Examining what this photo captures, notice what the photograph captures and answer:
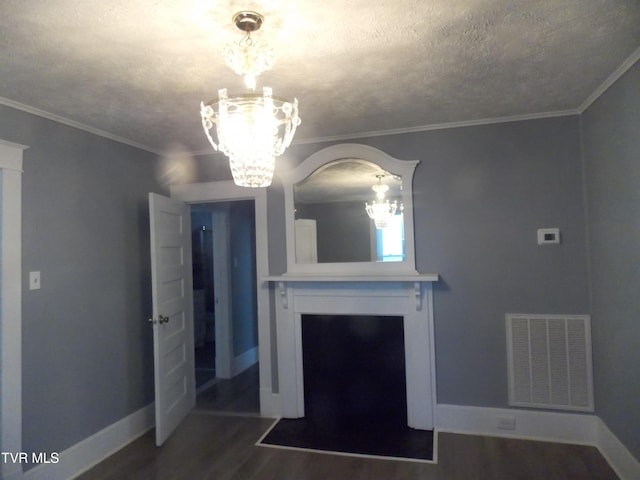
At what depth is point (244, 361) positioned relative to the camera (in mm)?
4844

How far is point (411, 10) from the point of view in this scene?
1535mm

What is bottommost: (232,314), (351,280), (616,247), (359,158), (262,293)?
(232,314)

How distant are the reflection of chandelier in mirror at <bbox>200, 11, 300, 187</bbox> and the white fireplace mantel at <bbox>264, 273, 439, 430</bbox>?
1.82 metres

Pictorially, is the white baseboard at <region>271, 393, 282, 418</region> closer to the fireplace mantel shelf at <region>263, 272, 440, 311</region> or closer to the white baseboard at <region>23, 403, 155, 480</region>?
the fireplace mantel shelf at <region>263, 272, 440, 311</region>

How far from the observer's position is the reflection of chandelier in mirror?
4.56 feet

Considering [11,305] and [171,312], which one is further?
[171,312]

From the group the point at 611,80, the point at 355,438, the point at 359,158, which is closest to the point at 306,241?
the point at 359,158

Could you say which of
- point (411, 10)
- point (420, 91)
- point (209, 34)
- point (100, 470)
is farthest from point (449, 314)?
point (100, 470)

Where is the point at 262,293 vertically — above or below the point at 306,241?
below

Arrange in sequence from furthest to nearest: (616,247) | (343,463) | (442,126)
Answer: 1. (442,126)
2. (343,463)
3. (616,247)

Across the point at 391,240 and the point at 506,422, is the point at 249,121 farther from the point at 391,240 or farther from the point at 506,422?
the point at 506,422

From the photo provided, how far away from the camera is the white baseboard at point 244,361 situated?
15.2ft

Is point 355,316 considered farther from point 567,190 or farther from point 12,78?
point 12,78

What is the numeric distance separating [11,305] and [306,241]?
2.05 metres
